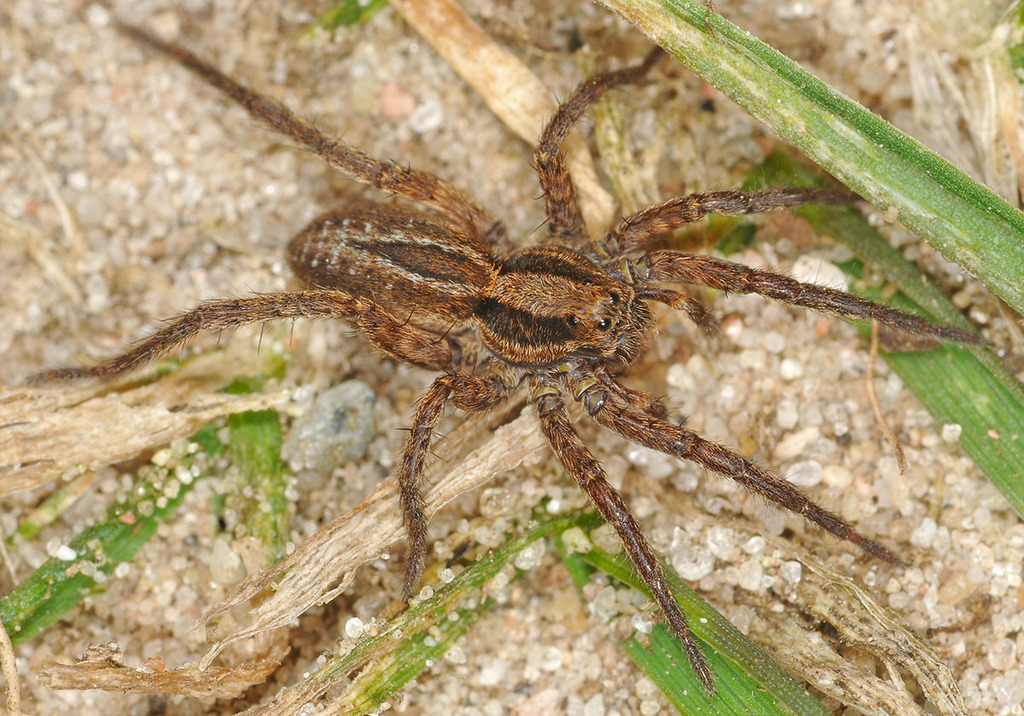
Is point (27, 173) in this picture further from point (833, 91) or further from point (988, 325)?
point (988, 325)

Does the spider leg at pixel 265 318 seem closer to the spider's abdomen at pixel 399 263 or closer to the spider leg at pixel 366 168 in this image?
the spider's abdomen at pixel 399 263

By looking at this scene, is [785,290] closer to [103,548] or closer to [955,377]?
[955,377]

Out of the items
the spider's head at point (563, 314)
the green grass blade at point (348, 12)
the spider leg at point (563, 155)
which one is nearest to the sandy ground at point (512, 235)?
the green grass blade at point (348, 12)

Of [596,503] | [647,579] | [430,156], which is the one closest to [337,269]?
[430,156]

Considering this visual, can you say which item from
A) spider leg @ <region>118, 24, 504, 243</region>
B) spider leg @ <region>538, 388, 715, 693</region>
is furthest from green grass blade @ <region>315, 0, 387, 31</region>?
spider leg @ <region>538, 388, 715, 693</region>

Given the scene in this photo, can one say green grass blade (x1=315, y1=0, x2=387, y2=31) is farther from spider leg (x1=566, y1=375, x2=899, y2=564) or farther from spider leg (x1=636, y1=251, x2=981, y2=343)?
spider leg (x1=566, y1=375, x2=899, y2=564)
